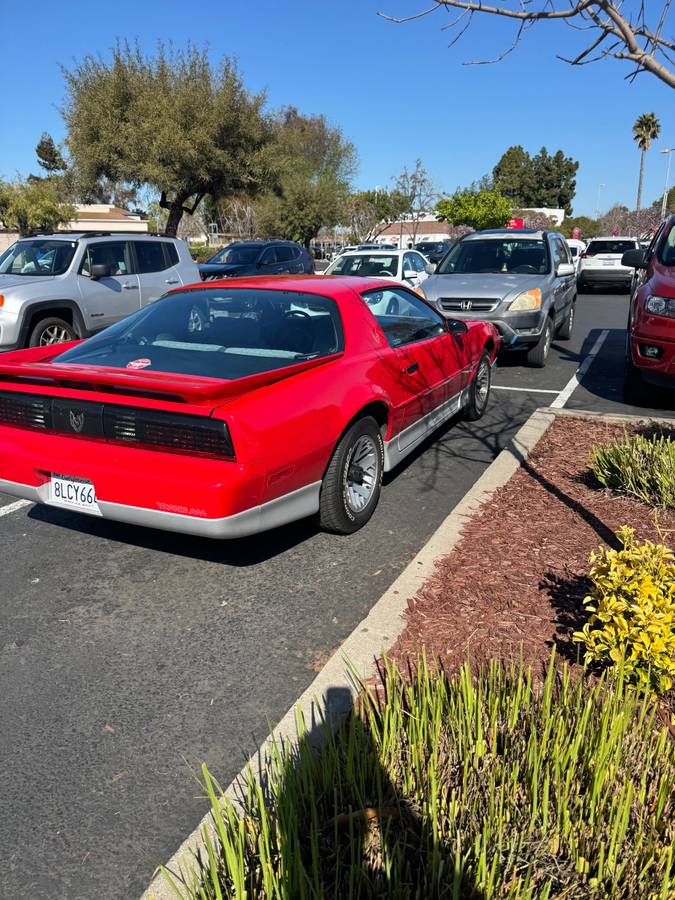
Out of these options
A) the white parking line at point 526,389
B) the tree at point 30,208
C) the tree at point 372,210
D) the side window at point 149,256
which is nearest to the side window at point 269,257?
the side window at point 149,256

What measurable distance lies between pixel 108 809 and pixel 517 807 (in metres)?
1.36

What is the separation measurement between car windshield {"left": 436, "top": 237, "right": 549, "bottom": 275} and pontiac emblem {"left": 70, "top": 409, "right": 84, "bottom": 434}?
7944 mm

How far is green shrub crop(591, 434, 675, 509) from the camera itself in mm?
4441

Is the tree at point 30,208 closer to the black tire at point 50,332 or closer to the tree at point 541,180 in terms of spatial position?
the black tire at point 50,332

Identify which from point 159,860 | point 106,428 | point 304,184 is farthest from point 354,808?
point 304,184

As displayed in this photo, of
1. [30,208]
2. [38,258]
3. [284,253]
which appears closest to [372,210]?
[30,208]

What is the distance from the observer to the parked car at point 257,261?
52.5 feet

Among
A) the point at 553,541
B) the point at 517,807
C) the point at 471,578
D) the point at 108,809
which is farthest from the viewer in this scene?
the point at 553,541

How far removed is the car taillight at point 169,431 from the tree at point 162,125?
932 inches

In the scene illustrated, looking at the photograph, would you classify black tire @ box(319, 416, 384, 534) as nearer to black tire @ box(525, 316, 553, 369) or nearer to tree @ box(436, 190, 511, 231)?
black tire @ box(525, 316, 553, 369)

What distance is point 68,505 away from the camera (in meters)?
3.86

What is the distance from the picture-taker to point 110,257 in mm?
10852

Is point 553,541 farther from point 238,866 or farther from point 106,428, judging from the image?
point 238,866

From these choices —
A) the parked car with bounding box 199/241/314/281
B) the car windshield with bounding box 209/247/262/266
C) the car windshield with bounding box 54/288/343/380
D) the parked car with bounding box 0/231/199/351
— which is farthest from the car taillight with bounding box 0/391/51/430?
the car windshield with bounding box 209/247/262/266
